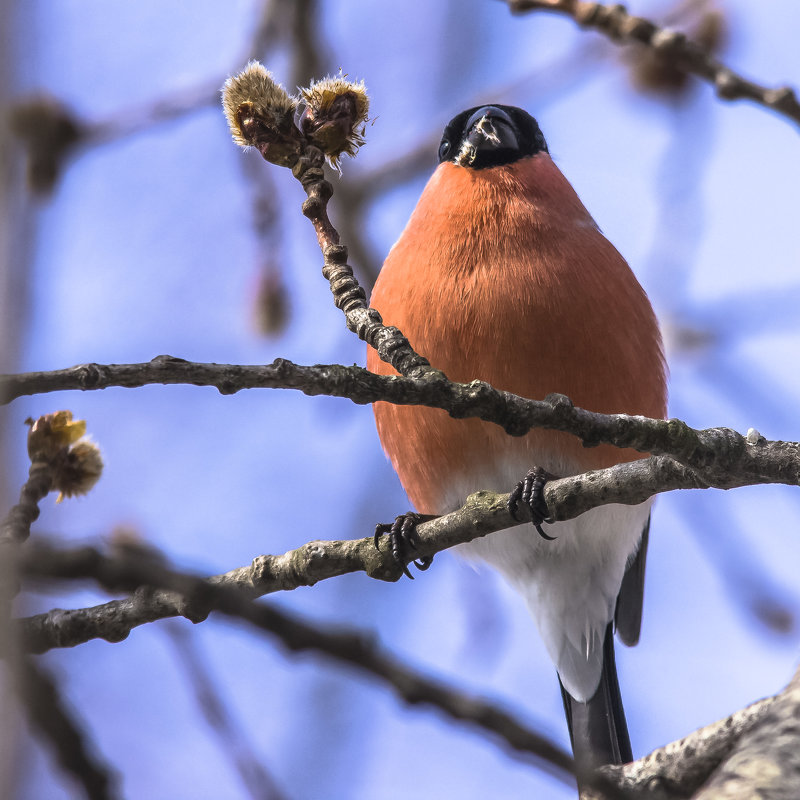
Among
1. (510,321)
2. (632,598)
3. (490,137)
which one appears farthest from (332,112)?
(632,598)

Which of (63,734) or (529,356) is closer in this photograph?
(63,734)

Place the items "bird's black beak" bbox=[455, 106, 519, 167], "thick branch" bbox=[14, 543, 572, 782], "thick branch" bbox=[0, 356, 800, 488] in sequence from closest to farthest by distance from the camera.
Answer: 1. "thick branch" bbox=[14, 543, 572, 782]
2. "thick branch" bbox=[0, 356, 800, 488]
3. "bird's black beak" bbox=[455, 106, 519, 167]

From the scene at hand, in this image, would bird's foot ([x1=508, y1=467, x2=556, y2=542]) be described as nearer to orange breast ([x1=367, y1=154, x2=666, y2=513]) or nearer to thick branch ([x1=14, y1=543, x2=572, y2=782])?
orange breast ([x1=367, y1=154, x2=666, y2=513])

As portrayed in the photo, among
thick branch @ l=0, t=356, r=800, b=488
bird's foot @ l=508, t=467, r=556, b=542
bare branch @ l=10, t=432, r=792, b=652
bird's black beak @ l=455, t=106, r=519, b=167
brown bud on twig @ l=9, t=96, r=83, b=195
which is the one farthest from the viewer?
bird's black beak @ l=455, t=106, r=519, b=167

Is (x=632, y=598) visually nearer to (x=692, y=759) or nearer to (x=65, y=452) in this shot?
(x=692, y=759)

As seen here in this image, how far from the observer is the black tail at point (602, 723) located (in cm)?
321

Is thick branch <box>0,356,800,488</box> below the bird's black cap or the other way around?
below

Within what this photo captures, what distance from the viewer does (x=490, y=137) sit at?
3.05 meters

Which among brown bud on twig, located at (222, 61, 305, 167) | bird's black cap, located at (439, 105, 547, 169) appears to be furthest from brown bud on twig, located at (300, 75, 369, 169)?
bird's black cap, located at (439, 105, 547, 169)

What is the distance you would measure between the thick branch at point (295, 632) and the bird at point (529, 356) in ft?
4.38

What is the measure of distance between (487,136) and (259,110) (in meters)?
1.26

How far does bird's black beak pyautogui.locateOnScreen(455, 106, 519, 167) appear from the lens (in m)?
3.03

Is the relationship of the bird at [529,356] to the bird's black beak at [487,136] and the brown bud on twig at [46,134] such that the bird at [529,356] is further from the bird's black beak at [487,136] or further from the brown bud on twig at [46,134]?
the brown bud on twig at [46,134]

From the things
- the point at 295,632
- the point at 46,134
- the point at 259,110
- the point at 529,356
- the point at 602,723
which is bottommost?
the point at 295,632
